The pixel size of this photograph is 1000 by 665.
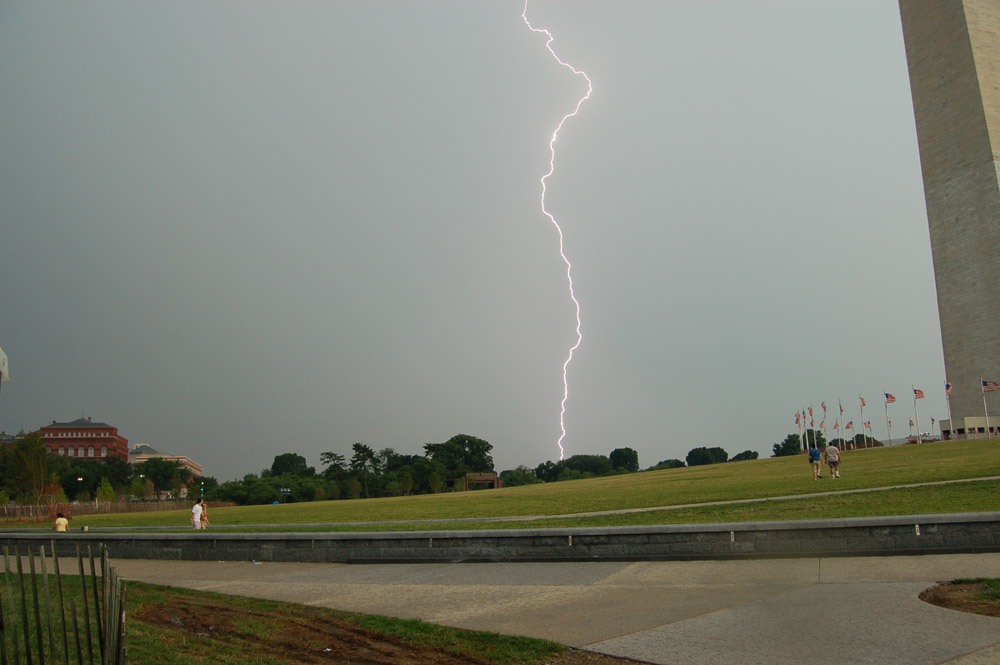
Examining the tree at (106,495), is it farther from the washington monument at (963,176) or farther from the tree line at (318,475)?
the washington monument at (963,176)

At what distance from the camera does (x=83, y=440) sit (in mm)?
170625

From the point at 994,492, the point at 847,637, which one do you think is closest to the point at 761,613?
the point at 847,637

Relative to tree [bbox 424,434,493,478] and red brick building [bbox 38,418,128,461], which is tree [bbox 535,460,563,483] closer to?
tree [bbox 424,434,493,478]

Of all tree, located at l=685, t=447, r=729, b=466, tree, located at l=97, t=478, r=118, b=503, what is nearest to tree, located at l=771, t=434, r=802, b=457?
tree, located at l=685, t=447, r=729, b=466

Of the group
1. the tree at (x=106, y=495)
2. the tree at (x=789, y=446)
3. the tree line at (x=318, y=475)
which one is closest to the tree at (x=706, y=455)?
the tree line at (x=318, y=475)

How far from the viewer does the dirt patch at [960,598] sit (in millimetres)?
7258

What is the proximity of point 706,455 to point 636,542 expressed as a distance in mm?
144413

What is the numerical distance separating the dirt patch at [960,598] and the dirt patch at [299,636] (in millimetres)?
3707

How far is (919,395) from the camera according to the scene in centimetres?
6894

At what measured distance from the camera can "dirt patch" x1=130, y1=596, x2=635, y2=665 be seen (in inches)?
276

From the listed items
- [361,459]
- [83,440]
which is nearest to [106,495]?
[361,459]

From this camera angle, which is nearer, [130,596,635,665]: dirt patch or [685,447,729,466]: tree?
[130,596,635,665]: dirt patch

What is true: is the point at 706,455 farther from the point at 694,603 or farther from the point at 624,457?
the point at 694,603

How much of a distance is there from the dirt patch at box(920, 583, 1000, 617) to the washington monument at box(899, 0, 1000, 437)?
7458 cm
